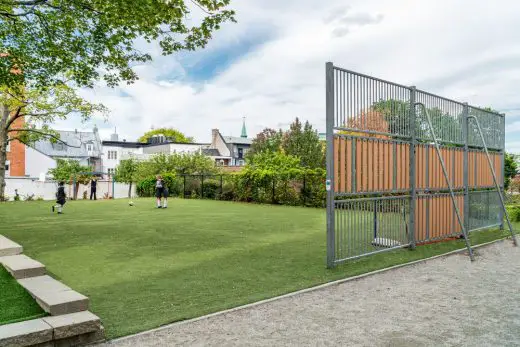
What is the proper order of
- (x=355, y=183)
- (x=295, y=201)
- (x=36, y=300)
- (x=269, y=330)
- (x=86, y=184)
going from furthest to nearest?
(x=86, y=184), (x=295, y=201), (x=355, y=183), (x=36, y=300), (x=269, y=330)

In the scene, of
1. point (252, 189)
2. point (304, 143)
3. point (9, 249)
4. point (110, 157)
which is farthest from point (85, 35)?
point (110, 157)

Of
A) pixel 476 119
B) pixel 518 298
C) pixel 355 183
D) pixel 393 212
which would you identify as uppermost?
pixel 476 119

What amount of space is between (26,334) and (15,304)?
135 cm

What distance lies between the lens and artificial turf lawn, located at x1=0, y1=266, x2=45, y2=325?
465 cm

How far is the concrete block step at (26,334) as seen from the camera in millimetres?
3883

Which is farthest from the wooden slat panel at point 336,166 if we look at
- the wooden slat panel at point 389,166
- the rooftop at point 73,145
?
the rooftop at point 73,145

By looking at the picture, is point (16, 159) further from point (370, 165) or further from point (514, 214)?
point (370, 165)

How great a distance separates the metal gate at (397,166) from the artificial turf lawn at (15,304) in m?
4.73

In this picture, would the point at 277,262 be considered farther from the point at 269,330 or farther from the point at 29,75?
the point at 29,75

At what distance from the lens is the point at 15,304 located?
509cm

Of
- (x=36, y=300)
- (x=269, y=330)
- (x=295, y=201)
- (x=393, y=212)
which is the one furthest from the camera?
(x=295, y=201)

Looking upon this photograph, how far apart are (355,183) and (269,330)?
4.13 meters

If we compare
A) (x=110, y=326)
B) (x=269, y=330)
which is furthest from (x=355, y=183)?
(x=110, y=326)

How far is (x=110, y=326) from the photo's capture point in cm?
469
